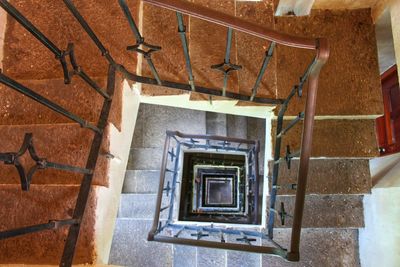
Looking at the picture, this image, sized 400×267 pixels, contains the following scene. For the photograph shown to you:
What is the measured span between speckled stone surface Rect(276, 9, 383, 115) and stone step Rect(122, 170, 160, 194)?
87.4 inches

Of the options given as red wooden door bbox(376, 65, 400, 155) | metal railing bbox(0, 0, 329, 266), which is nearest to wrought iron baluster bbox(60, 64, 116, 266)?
metal railing bbox(0, 0, 329, 266)

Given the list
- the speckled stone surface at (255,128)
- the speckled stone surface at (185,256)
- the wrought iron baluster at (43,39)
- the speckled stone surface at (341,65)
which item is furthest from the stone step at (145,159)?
the wrought iron baluster at (43,39)

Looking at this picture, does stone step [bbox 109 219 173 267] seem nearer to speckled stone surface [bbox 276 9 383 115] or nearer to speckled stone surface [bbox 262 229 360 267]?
speckled stone surface [bbox 262 229 360 267]

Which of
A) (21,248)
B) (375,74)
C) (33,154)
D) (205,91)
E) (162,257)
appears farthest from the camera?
(162,257)

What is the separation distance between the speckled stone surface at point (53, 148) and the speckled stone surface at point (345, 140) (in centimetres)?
132

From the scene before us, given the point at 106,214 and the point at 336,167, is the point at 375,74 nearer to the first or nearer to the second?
the point at 336,167

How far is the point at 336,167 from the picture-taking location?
89.8 inches

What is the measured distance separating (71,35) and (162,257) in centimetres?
251

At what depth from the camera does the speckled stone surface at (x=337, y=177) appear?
2260 mm

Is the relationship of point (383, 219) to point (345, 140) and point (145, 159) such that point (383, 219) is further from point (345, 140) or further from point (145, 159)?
point (145, 159)

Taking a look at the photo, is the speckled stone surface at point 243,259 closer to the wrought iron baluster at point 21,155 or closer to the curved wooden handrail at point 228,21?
the curved wooden handrail at point 228,21

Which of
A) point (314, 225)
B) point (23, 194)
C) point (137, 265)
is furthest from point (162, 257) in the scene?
point (23, 194)

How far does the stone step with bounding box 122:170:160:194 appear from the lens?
3.88 m

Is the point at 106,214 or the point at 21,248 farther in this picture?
the point at 106,214
